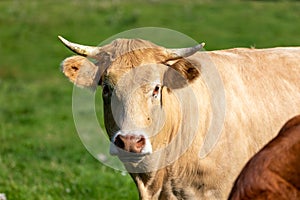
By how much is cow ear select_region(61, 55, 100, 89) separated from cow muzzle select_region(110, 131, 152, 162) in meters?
0.96

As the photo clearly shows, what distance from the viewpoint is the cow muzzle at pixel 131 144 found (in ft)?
20.0

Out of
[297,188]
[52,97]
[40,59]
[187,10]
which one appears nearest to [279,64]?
[297,188]

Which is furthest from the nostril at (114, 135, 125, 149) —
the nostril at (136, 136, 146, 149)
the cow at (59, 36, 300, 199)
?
the cow at (59, 36, 300, 199)

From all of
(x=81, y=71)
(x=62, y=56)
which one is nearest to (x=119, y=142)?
(x=81, y=71)

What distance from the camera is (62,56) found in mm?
30234

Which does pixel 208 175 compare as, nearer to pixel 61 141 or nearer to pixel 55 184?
pixel 55 184

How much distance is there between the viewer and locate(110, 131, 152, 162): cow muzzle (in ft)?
20.0

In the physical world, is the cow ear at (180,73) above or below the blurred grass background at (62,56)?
above

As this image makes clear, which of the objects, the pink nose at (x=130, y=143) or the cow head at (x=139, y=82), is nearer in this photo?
the pink nose at (x=130, y=143)

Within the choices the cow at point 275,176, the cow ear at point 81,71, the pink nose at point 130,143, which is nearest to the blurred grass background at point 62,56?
the cow ear at point 81,71

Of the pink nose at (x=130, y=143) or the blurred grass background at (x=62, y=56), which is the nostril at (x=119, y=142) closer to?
the pink nose at (x=130, y=143)

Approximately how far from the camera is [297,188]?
293 cm

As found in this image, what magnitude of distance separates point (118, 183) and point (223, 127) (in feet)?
9.70

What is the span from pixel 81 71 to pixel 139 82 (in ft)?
2.41
